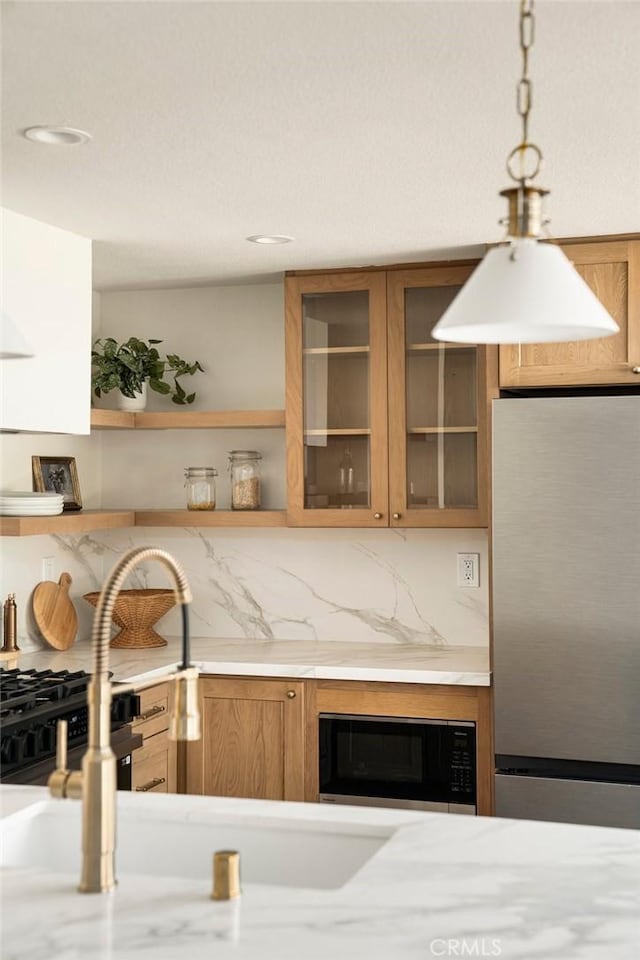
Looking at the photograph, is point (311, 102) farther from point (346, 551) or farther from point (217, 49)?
point (346, 551)

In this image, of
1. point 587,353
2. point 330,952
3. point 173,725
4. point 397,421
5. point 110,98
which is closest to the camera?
point 330,952

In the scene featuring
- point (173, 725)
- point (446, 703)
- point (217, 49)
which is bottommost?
point (446, 703)

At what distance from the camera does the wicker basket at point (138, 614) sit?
408 centimetres

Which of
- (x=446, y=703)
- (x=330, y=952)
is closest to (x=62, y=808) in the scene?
(x=330, y=952)

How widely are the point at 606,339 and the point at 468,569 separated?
43.2 inches

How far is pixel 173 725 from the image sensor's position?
4.58 ft

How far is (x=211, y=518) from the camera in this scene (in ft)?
13.5

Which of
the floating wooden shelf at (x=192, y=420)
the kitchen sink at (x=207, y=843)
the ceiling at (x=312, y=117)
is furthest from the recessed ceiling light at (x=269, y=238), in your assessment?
the kitchen sink at (x=207, y=843)

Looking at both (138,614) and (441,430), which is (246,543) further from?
(441,430)

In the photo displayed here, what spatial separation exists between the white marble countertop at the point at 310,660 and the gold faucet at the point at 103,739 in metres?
2.01

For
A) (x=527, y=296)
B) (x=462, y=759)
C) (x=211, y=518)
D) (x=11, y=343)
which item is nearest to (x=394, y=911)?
(x=527, y=296)

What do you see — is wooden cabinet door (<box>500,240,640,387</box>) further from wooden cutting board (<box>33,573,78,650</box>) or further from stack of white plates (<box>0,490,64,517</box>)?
wooden cutting board (<box>33,573,78,650</box>)

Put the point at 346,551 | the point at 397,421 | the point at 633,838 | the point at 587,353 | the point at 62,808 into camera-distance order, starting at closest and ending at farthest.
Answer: the point at 633,838, the point at 62,808, the point at 587,353, the point at 397,421, the point at 346,551

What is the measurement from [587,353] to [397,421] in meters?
0.73
